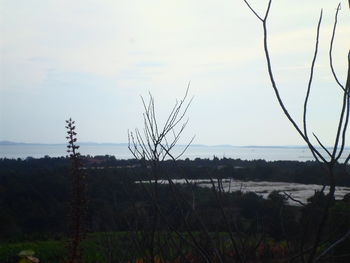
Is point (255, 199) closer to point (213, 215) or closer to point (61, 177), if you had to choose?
point (213, 215)

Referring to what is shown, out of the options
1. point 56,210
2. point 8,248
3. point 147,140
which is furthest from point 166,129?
point 56,210

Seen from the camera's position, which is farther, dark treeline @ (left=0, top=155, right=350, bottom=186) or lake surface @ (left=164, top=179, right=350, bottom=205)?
lake surface @ (left=164, top=179, right=350, bottom=205)

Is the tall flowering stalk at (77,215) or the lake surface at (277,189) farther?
the lake surface at (277,189)

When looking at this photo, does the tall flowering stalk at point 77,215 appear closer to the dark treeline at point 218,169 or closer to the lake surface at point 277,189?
the dark treeline at point 218,169

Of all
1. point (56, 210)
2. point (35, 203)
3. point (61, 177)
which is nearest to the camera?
point (56, 210)

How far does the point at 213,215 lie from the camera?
3.84m

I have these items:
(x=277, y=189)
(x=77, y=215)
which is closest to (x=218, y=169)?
(x=77, y=215)

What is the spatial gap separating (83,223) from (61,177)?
70.6 ft

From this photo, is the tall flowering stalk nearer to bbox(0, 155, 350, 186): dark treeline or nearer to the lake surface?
bbox(0, 155, 350, 186): dark treeline

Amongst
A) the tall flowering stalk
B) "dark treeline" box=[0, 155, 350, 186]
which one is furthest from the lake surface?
the tall flowering stalk

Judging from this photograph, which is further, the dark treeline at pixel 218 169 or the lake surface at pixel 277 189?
the lake surface at pixel 277 189

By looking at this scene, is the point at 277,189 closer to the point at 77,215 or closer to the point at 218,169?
the point at 218,169

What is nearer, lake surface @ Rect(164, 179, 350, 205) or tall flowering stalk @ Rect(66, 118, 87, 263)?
tall flowering stalk @ Rect(66, 118, 87, 263)

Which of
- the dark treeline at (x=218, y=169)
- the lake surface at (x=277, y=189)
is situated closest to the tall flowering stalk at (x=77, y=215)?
the dark treeline at (x=218, y=169)
